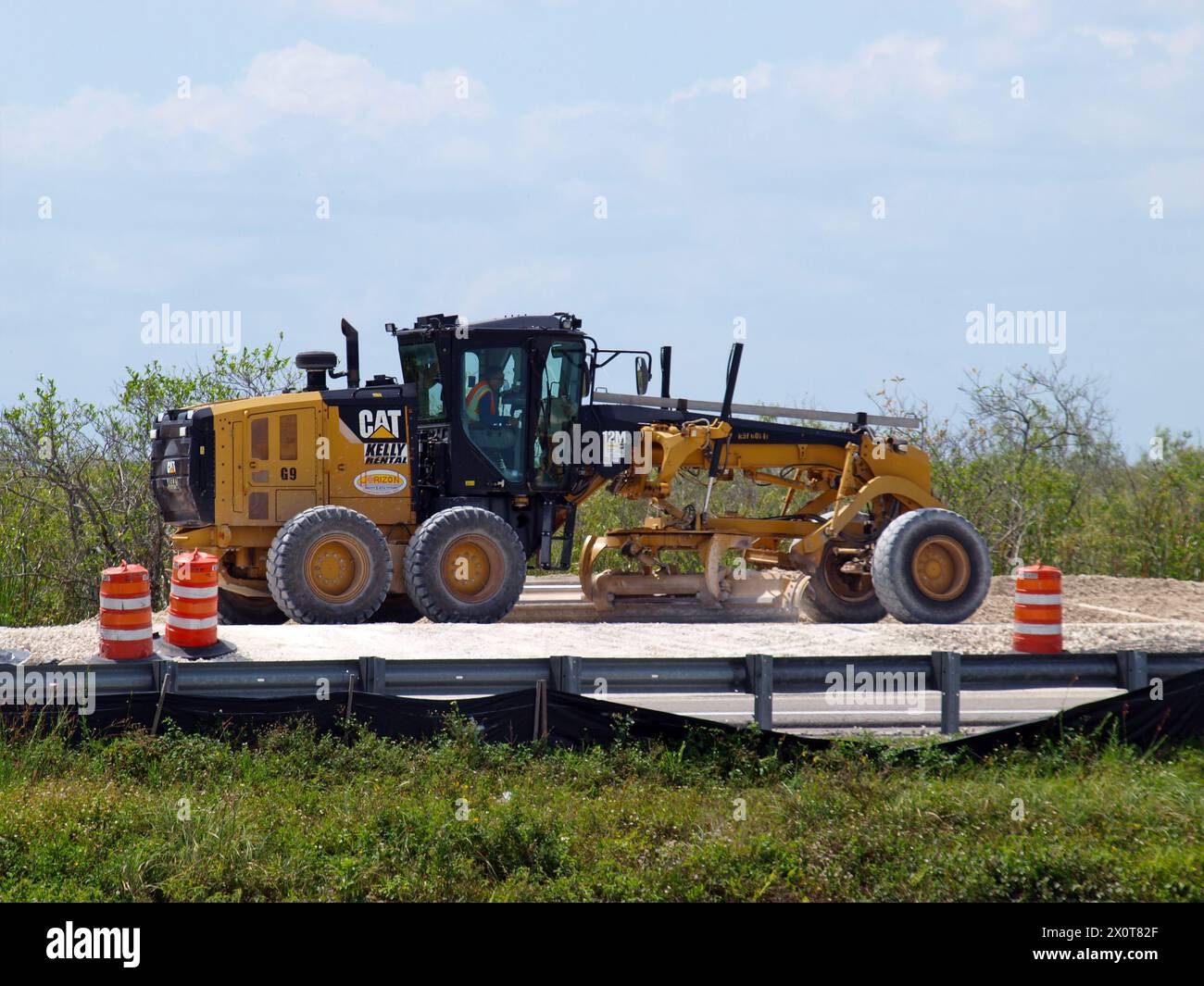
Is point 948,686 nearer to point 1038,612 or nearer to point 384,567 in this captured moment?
point 1038,612

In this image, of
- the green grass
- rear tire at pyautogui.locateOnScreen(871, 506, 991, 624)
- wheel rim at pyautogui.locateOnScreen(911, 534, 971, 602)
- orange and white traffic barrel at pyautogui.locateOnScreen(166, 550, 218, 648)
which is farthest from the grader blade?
the green grass

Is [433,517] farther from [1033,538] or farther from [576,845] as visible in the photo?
[1033,538]

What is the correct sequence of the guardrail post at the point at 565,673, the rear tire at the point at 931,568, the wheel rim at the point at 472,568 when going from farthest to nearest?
the rear tire at the point at 931,568 → the wheel rim at the point at 472,568 → the guardrail post at the point at 565,673

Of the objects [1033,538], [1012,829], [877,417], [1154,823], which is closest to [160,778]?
[1012,829]

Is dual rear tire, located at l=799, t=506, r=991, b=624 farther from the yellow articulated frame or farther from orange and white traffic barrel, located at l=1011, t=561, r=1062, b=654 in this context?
Result: orange and white traffic barrel, located at l=1011, t=561, r=1062, b=654

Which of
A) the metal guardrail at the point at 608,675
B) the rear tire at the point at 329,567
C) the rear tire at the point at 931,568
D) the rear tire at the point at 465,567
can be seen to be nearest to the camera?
the metal guardrail at the point at 608,675

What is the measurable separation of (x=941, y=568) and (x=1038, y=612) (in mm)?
3616

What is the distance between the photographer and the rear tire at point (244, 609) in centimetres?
1705

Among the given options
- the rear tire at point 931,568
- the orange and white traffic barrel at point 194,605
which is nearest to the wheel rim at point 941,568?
the rear tire at point 931,568

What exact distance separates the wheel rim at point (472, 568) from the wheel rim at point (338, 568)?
877 mm

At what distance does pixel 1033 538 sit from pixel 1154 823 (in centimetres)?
1758

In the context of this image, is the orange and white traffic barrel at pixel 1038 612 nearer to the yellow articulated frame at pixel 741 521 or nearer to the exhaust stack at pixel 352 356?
the yellow articulated frame at pixel 741 521

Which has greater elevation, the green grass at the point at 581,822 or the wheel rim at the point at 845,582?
the wheel rim at the point at 845,582

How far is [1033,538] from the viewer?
1017 inches
